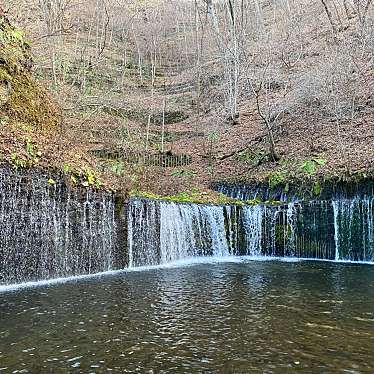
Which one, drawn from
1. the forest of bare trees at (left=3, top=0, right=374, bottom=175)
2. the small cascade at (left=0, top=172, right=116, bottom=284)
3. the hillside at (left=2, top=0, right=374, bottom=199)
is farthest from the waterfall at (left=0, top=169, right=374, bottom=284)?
the forest of bare trees at (left=3, top=0, right=374, bottom=175)

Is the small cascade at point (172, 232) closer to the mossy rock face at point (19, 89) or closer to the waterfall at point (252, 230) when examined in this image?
the waterfall at point (252, 230)

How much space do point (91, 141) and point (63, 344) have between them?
57.3 ft

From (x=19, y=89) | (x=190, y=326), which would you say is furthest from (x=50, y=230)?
(x=190, y=326)

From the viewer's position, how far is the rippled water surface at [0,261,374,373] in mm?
4656

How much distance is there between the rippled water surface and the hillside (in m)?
4.20

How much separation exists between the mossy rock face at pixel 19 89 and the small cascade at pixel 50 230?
8.61ft

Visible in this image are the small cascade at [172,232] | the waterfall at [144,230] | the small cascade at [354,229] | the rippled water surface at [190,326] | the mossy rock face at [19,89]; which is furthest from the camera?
the small cascade at [354,229]

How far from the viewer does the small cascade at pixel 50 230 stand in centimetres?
920

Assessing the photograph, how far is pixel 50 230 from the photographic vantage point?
10070 mm

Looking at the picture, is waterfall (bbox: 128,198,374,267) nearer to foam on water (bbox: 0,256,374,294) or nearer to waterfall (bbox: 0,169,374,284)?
waterfall (bbox: 0,169,374,284)

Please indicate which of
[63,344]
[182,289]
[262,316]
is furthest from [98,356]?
[182,289]

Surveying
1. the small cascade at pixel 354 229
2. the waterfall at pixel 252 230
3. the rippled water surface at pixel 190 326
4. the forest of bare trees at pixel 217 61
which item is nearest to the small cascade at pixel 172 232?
the waterfall at pixel 252 230

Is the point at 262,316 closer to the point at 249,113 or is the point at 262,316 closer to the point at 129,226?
the point at 129,226

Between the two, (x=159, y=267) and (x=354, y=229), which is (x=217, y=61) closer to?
(x=354, y=229)
